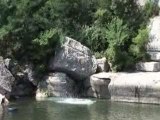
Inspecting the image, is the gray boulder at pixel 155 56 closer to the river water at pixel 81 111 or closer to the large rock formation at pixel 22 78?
the river water at pixel 81 111

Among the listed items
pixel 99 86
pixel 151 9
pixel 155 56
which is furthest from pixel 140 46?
pixel 151 9

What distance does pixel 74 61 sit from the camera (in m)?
36.5

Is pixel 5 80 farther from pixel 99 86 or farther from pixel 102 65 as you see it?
pixel 102 65

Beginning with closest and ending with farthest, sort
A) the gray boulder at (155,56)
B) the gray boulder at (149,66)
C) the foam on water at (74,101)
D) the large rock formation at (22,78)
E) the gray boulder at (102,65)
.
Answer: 1. the foam on water at (74,101)
2. the gray boulder at (149,66)
3. the large rock formation at (22,78)
4. the gray boulder at (155,56)
5. the gray boulder at (102,65)

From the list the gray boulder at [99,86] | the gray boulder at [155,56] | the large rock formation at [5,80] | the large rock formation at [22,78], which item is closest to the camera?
the large rock formation at [5,80]

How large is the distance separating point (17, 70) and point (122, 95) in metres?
7.91

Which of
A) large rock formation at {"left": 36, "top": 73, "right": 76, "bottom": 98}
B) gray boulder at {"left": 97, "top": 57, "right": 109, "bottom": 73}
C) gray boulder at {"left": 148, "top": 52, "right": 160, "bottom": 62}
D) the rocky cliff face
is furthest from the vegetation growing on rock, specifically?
large rock formation at {"left": 36, "top": 73, "right": 76, "bottom": 98}

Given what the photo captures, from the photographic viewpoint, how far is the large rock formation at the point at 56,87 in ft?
117

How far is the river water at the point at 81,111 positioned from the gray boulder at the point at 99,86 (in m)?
1.09

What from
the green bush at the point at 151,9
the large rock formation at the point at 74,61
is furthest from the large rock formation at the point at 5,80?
the green bush at the point at 151,9

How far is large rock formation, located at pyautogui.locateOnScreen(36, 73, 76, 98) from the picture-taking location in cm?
3566

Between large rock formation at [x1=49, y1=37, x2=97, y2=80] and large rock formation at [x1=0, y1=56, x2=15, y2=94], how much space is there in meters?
3.49

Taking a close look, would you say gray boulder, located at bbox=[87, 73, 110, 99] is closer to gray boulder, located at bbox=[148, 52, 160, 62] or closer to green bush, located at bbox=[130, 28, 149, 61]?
green bush, located at bbox=[130, 28, 149, 61]

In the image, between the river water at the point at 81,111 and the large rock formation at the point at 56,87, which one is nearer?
the river water at the point at 81,111
